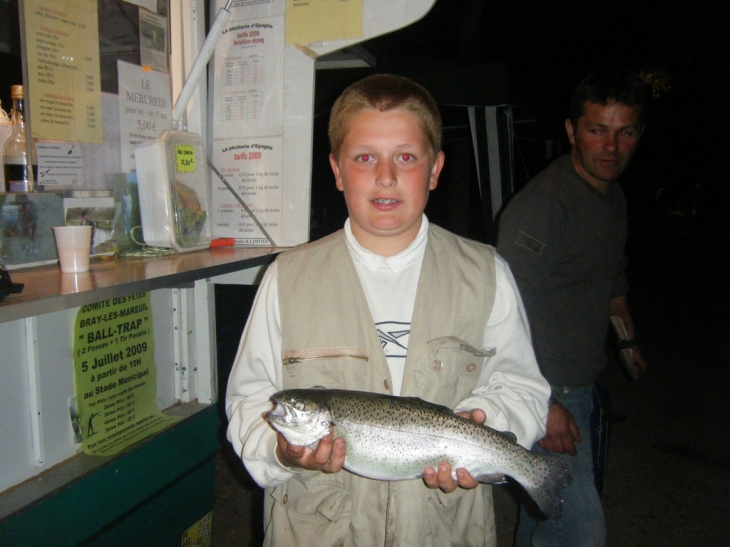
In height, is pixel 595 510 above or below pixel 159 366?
below

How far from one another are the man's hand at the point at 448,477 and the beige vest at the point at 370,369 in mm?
123

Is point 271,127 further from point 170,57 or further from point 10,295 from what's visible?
point 10,295

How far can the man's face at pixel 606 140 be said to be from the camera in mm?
2955

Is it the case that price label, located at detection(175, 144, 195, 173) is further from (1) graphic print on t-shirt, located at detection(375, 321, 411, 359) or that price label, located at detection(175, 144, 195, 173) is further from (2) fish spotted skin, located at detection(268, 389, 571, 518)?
(2) fish spotted skin, located at detection(268, 389, 571, 518)

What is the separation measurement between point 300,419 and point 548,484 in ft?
2.83

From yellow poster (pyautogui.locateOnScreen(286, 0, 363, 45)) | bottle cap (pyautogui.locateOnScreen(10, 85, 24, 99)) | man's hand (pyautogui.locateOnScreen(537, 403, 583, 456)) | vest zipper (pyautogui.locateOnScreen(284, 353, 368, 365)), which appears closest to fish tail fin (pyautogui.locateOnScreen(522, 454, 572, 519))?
vest zipper (pyautogui.locateOnScreen(284, 353, 368, 365))

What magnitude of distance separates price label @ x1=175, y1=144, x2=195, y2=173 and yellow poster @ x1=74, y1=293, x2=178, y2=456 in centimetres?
63

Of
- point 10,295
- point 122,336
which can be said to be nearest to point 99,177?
point 122,336

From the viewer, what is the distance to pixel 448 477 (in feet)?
5.48

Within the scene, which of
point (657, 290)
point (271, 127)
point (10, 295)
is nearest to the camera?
point (10, 295)

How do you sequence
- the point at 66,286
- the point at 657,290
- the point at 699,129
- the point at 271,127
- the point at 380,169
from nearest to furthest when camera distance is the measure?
the point at 66,286 → the point at 380,169 → the point at 271,127 → the point at 657,290 → the point at 699,129

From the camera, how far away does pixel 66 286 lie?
1.71 metres

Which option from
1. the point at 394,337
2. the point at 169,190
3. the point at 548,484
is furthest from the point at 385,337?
the point at 169,190

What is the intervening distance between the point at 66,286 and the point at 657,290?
15.4 metres
